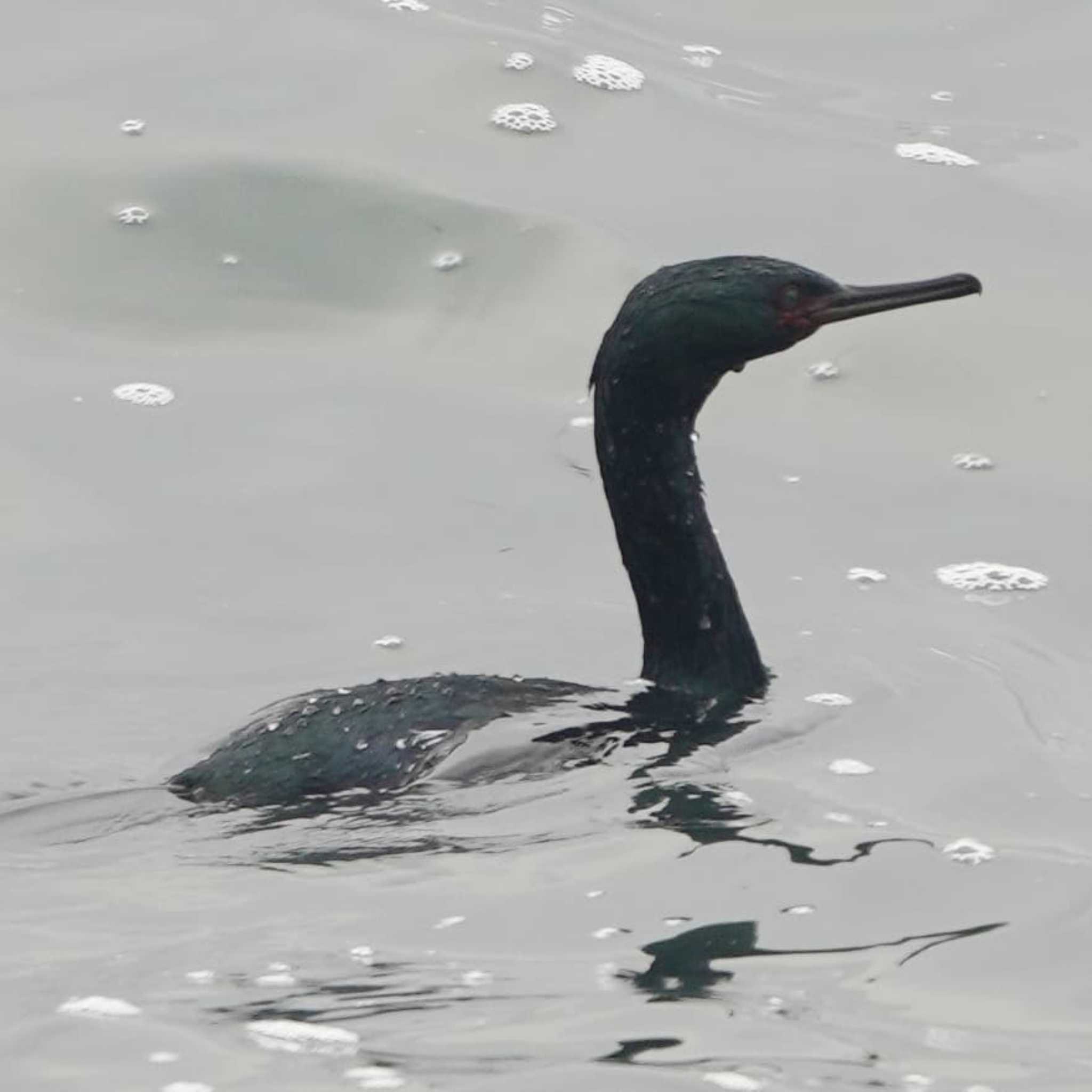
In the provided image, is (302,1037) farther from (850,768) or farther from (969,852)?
(850,768)

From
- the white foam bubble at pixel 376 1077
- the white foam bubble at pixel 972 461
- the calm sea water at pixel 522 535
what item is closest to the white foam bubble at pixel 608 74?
the calm sea water at pixel 522 535

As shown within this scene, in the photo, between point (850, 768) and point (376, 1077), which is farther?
point (850, 768)

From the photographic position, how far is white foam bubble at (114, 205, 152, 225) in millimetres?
8852

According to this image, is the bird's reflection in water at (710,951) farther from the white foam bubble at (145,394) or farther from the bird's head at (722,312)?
the white foam bubble at (145,394)

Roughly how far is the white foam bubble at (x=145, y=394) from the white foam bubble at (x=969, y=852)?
3.53 meters

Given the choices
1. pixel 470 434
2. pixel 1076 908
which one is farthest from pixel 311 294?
pixel 1076 908

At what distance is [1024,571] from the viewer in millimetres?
7000

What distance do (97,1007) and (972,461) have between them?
3954 mm

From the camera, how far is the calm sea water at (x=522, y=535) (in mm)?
4457

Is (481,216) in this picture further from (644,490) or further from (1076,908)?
(1076,908)

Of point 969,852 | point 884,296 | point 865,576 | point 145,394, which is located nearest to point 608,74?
point 145,394

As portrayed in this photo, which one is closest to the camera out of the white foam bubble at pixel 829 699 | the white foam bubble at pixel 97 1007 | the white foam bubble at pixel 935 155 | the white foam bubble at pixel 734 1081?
the white foam bubble at pixel 734 1081

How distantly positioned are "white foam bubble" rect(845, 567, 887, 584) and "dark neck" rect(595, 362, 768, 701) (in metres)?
0.75

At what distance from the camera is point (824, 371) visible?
8.13 m
